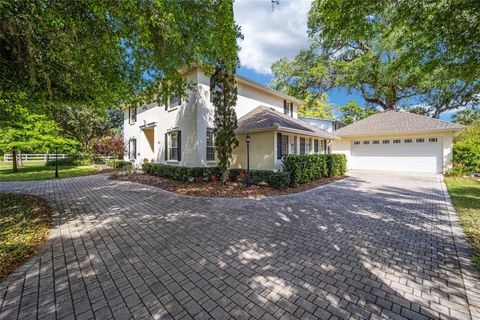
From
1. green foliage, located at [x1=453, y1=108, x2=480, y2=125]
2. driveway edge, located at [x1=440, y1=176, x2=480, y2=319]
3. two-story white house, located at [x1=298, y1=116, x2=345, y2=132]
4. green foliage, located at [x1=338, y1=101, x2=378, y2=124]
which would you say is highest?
green foliage, located at [x1=338, y1=101, x2=378, y2=124]

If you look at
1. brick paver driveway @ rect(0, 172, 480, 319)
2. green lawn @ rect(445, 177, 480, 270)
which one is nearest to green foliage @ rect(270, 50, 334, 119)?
green lawn @ rect(445, 177, 480, 270)

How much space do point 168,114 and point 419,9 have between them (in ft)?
42.4

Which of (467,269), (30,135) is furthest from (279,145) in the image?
(30,135)

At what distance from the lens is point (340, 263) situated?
3.49m

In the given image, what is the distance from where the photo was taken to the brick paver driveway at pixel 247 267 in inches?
99.3

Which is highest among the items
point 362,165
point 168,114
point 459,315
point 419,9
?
point 419,9

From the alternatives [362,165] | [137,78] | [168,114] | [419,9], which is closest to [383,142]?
[362,165]

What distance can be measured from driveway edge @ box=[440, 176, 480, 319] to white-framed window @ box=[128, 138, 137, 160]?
65.3 feet

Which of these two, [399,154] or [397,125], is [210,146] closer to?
[399,154]

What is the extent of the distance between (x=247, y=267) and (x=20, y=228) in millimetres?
5715

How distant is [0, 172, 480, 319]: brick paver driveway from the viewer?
2.52 meters

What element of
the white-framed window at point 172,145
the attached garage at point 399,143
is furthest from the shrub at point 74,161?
the attached garage at point 399,143

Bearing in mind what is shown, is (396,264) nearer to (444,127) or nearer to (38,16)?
(38,16)

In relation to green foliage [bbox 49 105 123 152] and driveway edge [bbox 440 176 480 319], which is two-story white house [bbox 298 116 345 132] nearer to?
driveway edge [bbox 440 176 480 319]
